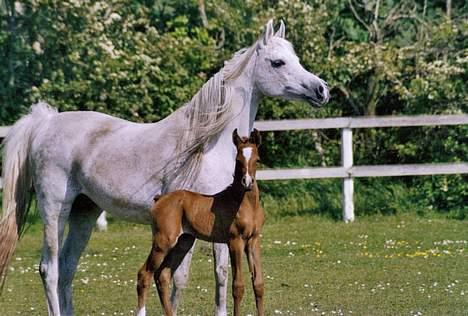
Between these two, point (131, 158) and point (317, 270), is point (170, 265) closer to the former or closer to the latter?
point (131, 158)

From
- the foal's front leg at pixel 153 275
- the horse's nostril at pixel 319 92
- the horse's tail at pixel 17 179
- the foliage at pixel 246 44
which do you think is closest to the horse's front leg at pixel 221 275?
the foal's front leg at pixel 153 275

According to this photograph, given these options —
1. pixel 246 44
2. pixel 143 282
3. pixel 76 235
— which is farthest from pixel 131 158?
pixel 246 44

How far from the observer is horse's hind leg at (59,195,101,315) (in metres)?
8.42

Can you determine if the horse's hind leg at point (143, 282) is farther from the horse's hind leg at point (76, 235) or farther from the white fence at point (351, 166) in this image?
the white fence at point (351, 166)

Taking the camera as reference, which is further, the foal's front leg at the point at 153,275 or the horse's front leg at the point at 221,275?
the horse's front leg at the point at 221,275

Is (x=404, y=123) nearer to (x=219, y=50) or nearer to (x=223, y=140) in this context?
(x=219, y=50)

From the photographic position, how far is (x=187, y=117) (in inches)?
309

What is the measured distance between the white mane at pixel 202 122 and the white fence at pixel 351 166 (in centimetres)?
648

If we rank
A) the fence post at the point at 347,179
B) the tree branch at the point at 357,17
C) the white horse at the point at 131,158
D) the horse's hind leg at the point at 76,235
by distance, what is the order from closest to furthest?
the white horse at the point at 131,158 → the horse's hind leg at the point at 76,235 → the fence post at the point at 347,179 → the tree branch at the point at 357,17

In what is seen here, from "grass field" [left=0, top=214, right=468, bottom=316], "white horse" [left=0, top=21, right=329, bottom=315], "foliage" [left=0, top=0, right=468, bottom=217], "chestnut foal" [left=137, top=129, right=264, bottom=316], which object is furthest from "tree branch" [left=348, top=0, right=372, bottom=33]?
"chestnut foal" [left=137, top=129, right=264, bottom=316]

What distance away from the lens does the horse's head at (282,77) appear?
788 centimetres

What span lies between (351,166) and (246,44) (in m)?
2.92

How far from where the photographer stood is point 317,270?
11.0 meters

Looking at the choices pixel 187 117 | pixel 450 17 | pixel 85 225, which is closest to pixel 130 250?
pixel 85 225
